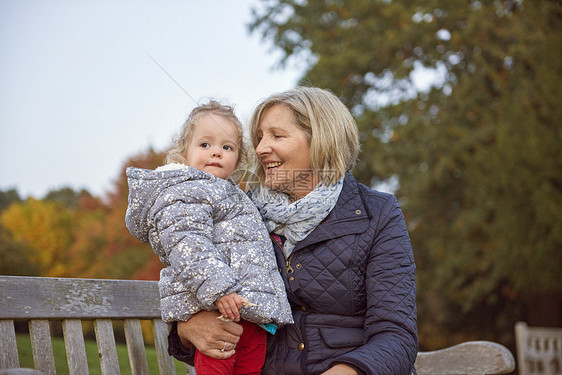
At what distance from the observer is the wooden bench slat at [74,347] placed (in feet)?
7.07

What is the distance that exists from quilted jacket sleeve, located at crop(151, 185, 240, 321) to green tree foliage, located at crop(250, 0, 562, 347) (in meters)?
9.26

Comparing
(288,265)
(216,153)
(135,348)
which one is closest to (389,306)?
(288,265)

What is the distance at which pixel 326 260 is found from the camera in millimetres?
2402

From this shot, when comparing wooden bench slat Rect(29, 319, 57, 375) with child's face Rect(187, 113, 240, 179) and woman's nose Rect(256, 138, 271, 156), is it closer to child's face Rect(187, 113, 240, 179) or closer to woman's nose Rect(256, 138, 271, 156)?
child's face Rect(187, 113, 240, 179)

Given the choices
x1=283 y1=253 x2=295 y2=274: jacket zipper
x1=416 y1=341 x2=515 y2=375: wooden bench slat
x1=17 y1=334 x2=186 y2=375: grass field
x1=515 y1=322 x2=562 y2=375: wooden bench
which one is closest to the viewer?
x1=283 y1=253 x2=295 y2=274: jacket zipper

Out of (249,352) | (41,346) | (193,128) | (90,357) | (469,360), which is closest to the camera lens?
(41,346)

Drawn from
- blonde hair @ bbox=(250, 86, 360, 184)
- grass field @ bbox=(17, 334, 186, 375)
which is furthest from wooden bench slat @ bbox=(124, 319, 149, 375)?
grass field @ bbox=(17, 334, 186, 375)

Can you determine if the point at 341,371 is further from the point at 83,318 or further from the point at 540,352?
the point at 540,352

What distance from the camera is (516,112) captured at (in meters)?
11.1

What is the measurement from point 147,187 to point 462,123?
1209cm

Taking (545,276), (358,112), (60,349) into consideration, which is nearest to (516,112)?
(545,276)

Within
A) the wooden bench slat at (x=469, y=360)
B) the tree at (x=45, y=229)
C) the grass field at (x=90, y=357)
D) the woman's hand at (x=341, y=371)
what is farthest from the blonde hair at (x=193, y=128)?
the tree at (x=45, y=229)

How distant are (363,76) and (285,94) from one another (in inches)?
495

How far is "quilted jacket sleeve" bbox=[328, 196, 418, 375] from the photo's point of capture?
2.16 metres
